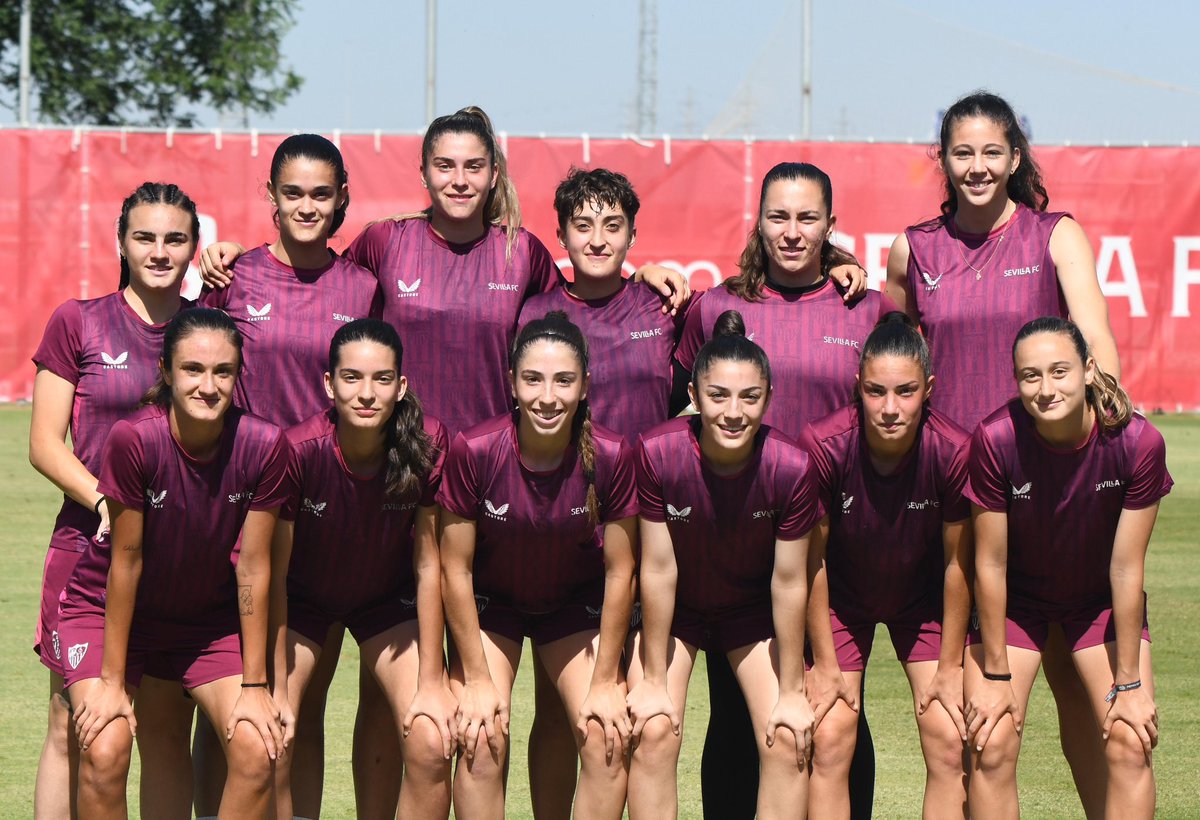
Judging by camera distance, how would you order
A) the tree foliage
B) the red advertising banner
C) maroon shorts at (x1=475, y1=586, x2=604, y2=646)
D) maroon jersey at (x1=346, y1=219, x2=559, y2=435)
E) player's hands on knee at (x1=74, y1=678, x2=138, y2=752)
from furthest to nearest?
the tree foliage, the red advertising banner, maroon jersey at (x1=346, y1=219, x2=559, y2=435), maroon shorts at (x1=475, y1=586, x2=604, y2=646), player's hands on knee at (x1=74, y1=678, x2=138, y2=752)

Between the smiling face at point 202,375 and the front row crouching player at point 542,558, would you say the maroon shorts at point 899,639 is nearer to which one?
the front row crouching player at point 542,558

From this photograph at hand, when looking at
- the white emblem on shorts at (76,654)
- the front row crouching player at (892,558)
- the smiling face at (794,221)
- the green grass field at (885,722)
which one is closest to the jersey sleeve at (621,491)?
the front row crouching player at (892,558)

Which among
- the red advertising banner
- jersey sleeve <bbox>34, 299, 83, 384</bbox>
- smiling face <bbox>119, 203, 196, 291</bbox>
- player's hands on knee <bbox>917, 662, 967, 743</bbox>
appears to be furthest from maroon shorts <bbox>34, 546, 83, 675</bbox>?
the red advertising banner

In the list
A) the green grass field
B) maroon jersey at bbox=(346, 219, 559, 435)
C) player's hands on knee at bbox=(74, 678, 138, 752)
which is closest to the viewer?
player's hands on knee at bbox=(74, 678, 138, 752)

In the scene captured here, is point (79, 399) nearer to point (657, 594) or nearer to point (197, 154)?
point (657, 594)

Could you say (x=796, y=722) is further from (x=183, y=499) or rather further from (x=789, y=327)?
(x=183, y=499)

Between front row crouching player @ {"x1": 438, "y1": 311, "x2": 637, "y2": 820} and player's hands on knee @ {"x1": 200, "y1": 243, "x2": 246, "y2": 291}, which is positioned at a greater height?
player's hands on knee @ {"x1": 200, "y1": 243, "x2": 246, "y2": 291}

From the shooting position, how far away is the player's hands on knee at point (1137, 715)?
459cm

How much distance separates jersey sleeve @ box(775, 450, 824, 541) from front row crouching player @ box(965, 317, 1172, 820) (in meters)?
0.49

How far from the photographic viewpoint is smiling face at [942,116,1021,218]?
16.5ft

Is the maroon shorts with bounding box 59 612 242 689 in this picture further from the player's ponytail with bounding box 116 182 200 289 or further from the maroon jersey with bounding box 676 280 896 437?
Result: the maroon jersey with bounding box 676 280 896 437

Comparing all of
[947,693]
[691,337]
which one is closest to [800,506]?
[947,693]

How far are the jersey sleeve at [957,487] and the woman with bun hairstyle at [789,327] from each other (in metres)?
0.46

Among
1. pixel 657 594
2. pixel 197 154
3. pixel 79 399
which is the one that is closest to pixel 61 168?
pixel 197 154
